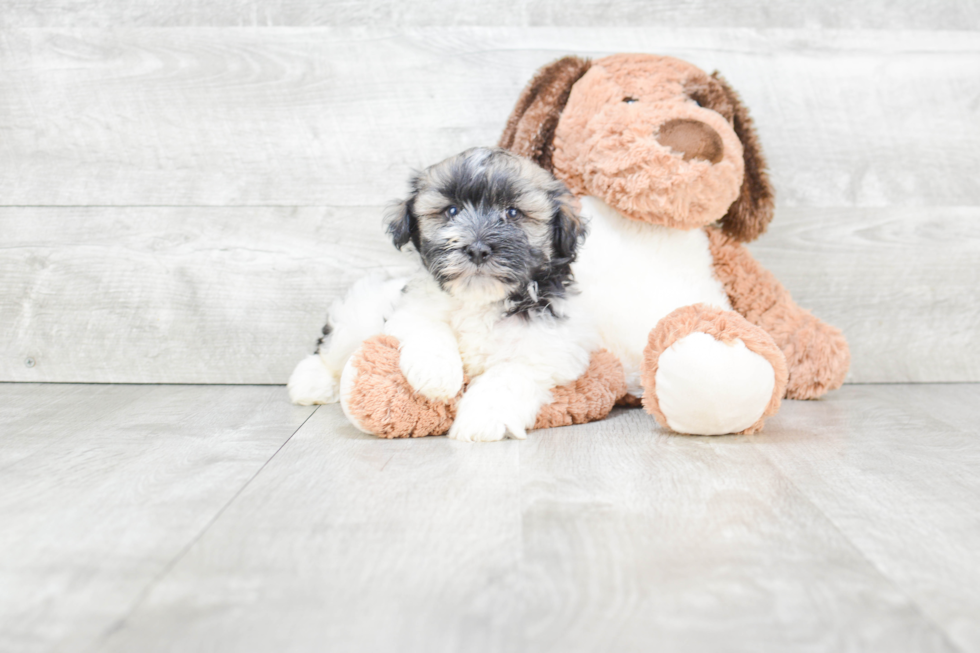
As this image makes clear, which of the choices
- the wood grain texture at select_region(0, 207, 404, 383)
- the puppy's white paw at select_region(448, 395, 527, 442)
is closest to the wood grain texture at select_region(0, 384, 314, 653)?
the wood grain texture at select_region(0, 207, 404, 383)

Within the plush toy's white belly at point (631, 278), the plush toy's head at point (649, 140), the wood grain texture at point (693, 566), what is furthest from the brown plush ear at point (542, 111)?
the wood grain texture at point (693, 566)

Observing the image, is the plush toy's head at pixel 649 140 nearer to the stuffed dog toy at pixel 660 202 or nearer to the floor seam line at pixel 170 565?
the stuffed dog toy at pixel 660 202

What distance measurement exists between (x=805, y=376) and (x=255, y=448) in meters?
1.35

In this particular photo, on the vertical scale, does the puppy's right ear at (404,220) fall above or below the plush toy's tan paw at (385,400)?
above

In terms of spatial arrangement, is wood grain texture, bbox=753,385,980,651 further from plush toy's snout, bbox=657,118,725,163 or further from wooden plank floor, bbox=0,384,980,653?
plush toy's snout, bbox=657,118,725,163

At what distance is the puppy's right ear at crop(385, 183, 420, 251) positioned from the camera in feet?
5.25

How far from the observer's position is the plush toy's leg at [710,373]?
1478 mm

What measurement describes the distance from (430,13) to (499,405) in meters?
1.23

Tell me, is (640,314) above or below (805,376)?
above

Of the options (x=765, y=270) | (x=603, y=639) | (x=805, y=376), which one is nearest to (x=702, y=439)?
(x=805, y=376)

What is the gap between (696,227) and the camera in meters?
1.91

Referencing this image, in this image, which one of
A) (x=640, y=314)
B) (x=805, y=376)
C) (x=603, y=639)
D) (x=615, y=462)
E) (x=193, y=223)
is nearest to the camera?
(x=603, y=639)

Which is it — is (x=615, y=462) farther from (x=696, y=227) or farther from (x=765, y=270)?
(x=765, y=270)

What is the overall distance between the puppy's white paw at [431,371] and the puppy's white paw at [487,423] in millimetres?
58
